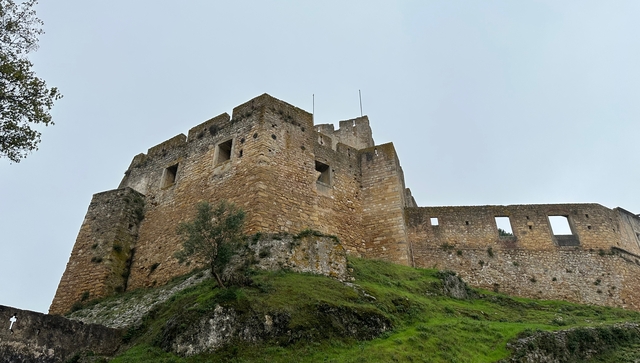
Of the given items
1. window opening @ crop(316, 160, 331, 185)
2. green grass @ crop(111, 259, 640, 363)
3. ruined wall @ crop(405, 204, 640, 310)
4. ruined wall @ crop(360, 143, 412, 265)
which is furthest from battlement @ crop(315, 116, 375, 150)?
green grass @ crop(111, 259, 640, 363)

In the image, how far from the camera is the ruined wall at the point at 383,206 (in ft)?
68.1

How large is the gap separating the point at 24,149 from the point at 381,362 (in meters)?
11.3

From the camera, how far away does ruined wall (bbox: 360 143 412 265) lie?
68.1 feet

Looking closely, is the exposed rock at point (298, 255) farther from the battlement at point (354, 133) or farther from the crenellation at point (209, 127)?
the battlement at point (354, 133)

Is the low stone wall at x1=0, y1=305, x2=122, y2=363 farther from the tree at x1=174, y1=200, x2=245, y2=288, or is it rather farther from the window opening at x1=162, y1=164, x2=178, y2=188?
the window opening at x1=162, y1=164, x2=178, y2=188

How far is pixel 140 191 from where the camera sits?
75.1 feet

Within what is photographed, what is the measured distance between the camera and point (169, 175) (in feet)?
74.0

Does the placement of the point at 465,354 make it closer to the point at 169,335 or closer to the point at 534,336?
the point at 534,336

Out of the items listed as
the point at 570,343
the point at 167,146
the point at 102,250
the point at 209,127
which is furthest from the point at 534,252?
the point at 102,250

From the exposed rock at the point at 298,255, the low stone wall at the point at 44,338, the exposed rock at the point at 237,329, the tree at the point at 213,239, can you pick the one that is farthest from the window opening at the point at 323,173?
the low stone wall at the point at 44,338

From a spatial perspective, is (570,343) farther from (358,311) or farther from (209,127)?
(209,127)

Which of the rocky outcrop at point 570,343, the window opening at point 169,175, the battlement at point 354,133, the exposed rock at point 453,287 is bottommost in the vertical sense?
the rocky outcrop at point 570,343

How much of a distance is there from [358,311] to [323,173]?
1027cm

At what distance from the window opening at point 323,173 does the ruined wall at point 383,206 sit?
94.4 inches
